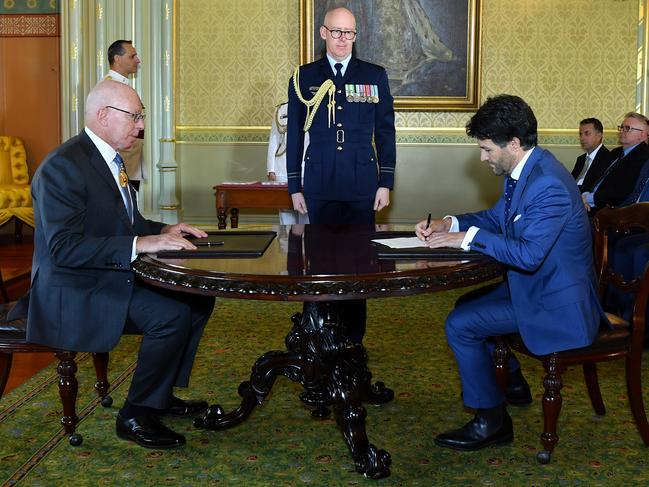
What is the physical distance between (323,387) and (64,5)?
621cm

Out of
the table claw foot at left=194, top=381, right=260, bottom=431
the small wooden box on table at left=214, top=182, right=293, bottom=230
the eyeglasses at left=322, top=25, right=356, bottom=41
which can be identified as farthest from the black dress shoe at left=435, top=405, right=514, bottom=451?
the small wooden box on table at left=214, top=182, right=293, bottom=230

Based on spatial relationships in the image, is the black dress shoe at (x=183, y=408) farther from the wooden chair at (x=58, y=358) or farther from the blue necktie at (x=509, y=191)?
the blue necktie at (x=509, y=191)

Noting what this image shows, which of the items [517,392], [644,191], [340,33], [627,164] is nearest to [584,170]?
[627,164]

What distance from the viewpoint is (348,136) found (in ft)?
14.2

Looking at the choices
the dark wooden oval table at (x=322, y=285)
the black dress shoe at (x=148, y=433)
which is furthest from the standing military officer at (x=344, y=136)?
the black dress shoe at (x=148, y=433)

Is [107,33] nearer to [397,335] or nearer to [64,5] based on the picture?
[64,5]

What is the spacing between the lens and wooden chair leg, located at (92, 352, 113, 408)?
3.65m

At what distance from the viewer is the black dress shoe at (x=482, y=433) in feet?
10.5

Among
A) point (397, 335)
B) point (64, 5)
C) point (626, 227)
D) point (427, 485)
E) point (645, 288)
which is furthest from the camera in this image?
point (64, 5)

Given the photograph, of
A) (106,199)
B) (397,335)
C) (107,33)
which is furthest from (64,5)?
(106,199)

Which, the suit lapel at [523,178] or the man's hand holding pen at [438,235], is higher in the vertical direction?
the suit lapel at [523,178]

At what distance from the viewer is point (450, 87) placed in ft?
30.0

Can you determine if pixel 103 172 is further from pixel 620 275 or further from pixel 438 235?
pixel 620 275

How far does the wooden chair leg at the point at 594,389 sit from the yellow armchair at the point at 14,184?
6.37 m
